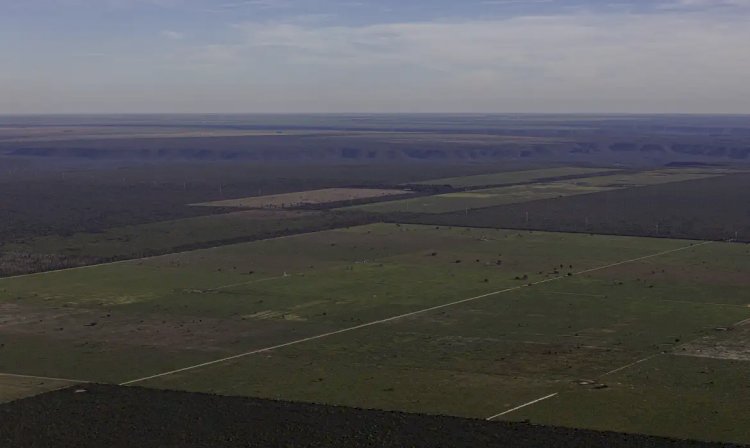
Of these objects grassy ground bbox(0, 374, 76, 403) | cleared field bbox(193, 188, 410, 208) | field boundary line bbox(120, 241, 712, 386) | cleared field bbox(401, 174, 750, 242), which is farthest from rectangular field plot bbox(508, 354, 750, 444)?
cleared field bbox(193, 188, 410, 208)

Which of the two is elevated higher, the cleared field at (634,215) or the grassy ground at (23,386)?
the grassy ground at (23,386)

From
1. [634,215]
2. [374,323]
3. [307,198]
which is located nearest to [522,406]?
[374,323]

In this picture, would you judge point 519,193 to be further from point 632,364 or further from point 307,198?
point 632,364

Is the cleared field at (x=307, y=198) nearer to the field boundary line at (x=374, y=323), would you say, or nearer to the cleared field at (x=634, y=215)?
the cleared field at (x=634, y=215)

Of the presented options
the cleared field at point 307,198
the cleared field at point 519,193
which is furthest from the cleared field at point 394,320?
the cleared field at point 307,198

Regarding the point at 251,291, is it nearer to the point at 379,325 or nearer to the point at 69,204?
the point at 379,325

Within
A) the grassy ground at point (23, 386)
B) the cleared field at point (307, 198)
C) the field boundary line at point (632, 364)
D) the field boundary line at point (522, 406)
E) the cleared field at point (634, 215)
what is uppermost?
the field boundary line at point (522, 406)

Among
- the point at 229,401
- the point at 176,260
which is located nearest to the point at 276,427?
the point at 229,401
